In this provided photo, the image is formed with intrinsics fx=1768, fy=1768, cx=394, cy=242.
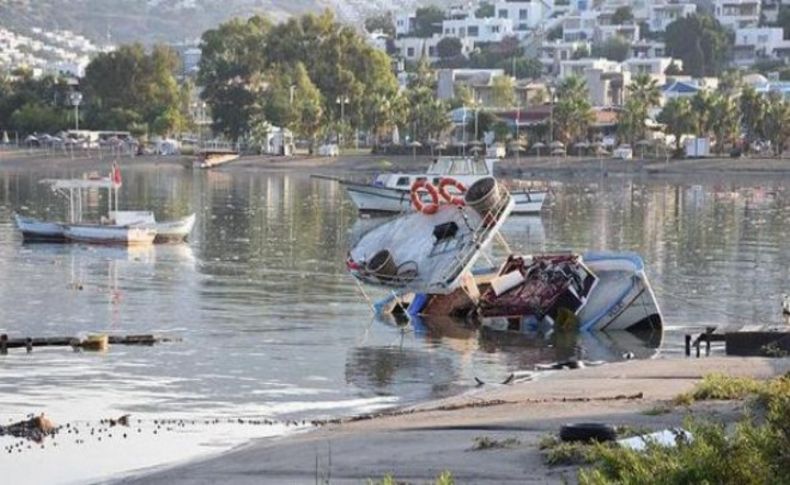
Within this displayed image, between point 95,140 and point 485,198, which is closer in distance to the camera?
point 485,198

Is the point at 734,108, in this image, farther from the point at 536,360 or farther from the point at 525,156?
the point at 536,360

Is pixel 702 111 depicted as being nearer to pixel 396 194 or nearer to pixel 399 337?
pixel 396 194

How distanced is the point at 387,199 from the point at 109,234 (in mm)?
26270

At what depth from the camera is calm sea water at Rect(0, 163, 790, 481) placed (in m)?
28.4

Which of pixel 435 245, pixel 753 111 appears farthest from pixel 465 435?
pixel 753 111

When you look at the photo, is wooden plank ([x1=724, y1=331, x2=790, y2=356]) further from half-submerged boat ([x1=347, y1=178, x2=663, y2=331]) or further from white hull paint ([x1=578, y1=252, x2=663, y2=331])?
half-submerged boat ([x1=347, y1=178, x2=663, y2=331])

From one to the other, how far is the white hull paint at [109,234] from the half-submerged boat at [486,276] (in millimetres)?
22756

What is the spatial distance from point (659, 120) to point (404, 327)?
107750mm

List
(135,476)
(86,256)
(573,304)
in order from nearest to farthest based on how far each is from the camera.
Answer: (135,476), (573,304), (86,256)

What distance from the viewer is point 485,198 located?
41812mm

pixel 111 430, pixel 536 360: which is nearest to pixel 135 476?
pixel 111 430

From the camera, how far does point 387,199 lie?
292 feet

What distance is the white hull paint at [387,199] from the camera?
8694 centimetres

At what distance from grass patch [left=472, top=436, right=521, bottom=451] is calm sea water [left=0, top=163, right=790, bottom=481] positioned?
4851mm
